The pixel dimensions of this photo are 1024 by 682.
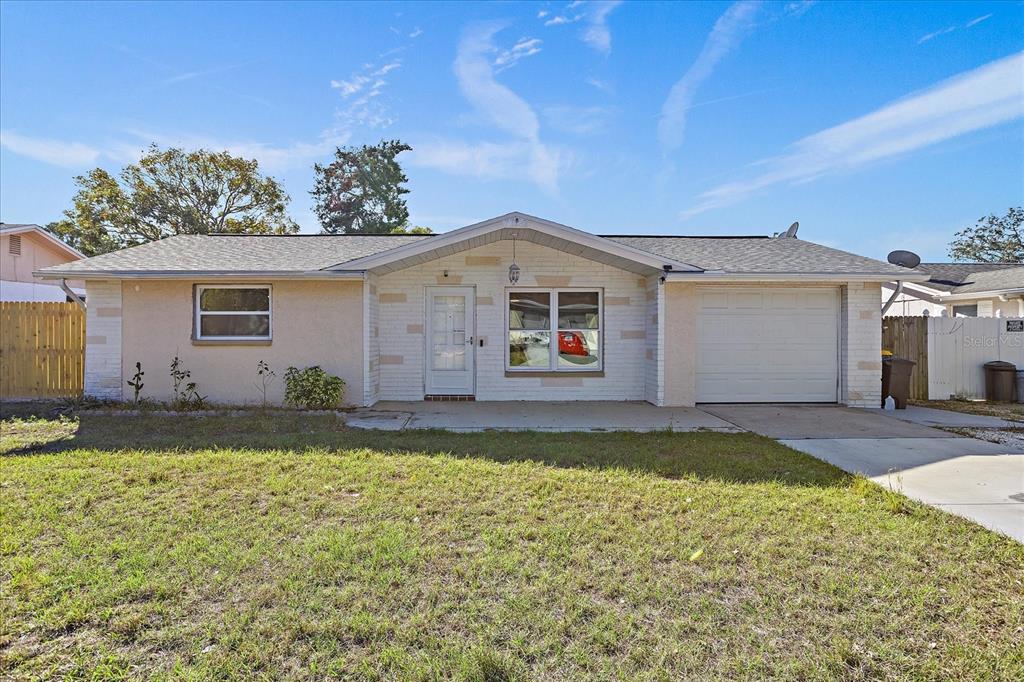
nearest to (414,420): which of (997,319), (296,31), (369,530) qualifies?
(369,530)

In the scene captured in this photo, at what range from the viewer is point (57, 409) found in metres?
9.52

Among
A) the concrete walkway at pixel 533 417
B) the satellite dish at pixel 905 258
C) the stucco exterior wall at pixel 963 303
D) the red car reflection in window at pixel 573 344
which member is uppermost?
the satellite dish at pixel 905 258

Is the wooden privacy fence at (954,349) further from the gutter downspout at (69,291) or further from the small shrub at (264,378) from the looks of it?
the gutter downspout at (69,291)

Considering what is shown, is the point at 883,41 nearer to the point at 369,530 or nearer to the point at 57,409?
the point at 369,530

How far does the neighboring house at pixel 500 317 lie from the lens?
10211 mm

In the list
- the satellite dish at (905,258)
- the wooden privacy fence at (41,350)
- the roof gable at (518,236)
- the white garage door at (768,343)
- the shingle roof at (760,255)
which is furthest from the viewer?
the satellite dish at (905,258)

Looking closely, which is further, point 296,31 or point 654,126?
point 654,126

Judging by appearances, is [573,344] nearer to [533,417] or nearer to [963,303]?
[533,417]

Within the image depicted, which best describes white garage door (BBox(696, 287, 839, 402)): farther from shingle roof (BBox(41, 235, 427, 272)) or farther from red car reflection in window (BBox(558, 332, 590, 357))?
shingle roof (BBox(41, 235, 427, 272))

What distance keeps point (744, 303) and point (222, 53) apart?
38.3 feet

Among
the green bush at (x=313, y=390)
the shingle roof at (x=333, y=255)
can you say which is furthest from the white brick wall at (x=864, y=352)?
the green bush at (x=313, y=390)

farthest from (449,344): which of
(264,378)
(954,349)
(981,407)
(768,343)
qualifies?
(954,349)

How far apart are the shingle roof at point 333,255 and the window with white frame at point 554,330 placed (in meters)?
1.81

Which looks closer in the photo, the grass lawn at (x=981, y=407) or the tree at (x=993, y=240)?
the grass lawn at (x=981, y=407)
